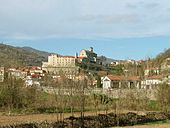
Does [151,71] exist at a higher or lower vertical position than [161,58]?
lower

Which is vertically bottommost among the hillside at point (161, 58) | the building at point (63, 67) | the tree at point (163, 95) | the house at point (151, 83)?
the tree at point (163, 95)

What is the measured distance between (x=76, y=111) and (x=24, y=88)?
685 centimetres

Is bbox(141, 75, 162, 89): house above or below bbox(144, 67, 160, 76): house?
below

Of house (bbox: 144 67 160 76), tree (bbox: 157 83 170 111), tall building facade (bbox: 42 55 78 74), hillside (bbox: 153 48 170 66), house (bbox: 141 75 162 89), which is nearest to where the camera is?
tall building facade (bbox: 42 55 78 74)

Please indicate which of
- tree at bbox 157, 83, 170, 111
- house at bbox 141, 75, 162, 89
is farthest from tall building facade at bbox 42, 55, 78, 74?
house at bbox 141, 75, 162, 89

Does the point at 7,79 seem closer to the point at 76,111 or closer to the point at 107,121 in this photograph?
the point at 76,111

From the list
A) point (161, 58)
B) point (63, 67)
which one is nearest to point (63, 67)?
point (63, 67)

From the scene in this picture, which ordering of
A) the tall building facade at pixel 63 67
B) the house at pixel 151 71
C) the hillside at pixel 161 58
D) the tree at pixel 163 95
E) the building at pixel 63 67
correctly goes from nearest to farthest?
the building at pixel 63 67
the tall building facade at pixel 63 67
the tree at pixel 163 95
the house at pixel 151 71
the hillside at pixel 161 58

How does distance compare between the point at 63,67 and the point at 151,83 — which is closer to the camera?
the point at 151,83

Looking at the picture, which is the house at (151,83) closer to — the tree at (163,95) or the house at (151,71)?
the house at (151,71)

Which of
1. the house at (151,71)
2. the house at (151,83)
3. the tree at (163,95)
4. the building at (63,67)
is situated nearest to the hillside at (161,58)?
the house at (151,71)

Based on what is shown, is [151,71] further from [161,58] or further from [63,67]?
[63,67]

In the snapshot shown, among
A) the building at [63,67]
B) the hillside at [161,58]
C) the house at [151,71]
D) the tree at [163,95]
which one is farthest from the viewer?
the hillside at [161,58]

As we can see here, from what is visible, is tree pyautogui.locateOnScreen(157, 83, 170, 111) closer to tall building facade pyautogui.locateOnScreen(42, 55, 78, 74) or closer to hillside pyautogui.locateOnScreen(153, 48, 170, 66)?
tall building facade pyautogui.locateOnScreen(42, 55, 78, 74)
